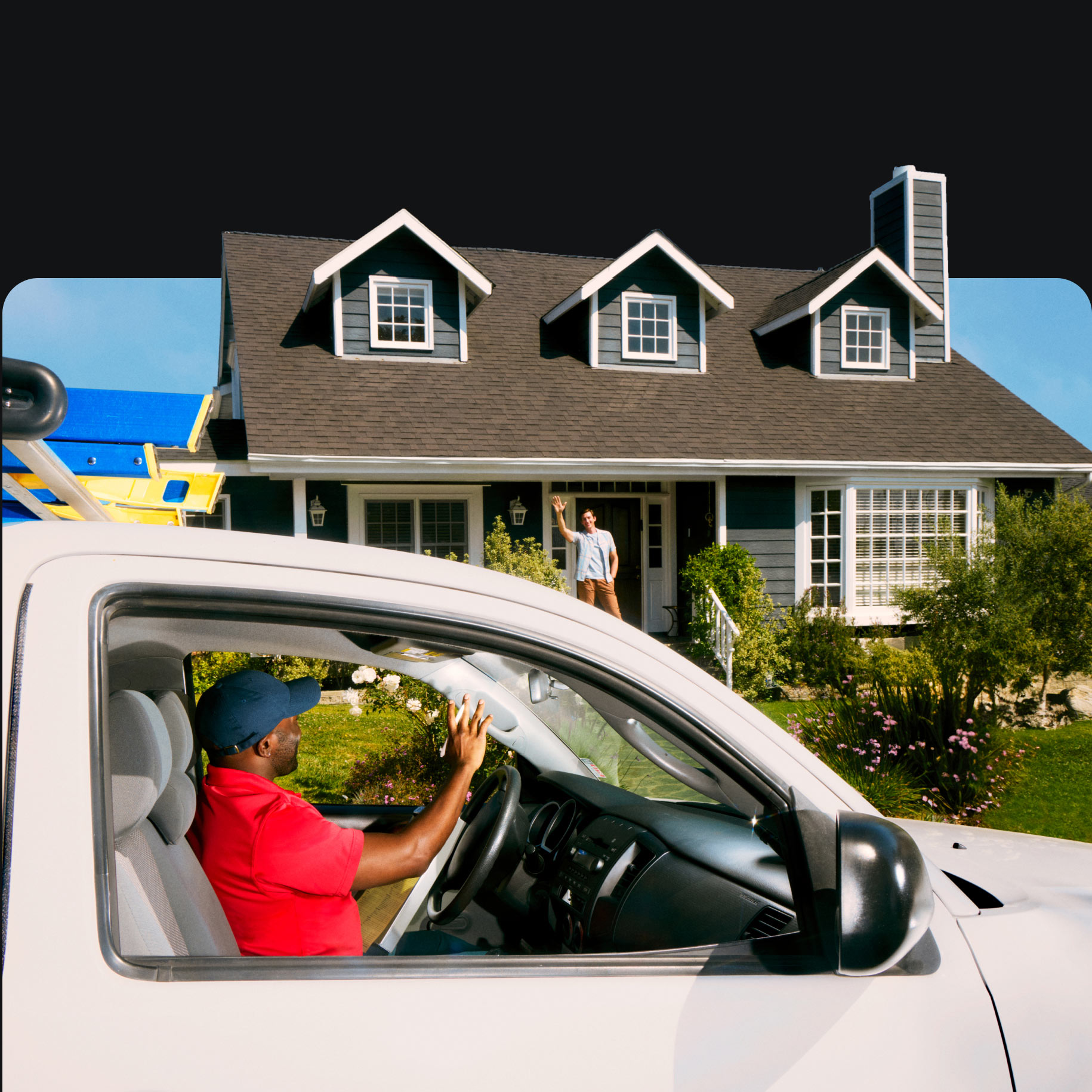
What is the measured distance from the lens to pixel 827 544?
13047 mm

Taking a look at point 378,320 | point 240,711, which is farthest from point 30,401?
point 378,320

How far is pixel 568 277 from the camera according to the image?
50.3ft

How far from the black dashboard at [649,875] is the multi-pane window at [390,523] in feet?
34.2

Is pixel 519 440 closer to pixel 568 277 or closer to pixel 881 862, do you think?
pixel 568 277

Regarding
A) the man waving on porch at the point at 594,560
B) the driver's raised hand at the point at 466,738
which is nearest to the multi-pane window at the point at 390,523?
the man waving on porch at the point at 594,560

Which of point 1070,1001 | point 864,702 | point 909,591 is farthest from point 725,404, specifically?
point 1070,1001

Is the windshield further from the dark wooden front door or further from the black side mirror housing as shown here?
the dark wooden front door

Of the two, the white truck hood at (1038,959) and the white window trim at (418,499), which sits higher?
the white window trim at (418,499)

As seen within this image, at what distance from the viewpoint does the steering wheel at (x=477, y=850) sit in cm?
252

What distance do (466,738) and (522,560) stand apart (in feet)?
30.0

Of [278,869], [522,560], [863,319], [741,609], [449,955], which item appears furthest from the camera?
[863,319]

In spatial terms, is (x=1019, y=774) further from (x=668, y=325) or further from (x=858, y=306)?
(x=858, y=306)

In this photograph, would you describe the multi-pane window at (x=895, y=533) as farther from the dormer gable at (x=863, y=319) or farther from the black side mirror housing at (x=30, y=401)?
the black side mirror housing at (x=30, y=401)

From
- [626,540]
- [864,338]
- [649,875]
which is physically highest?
[864,338]
